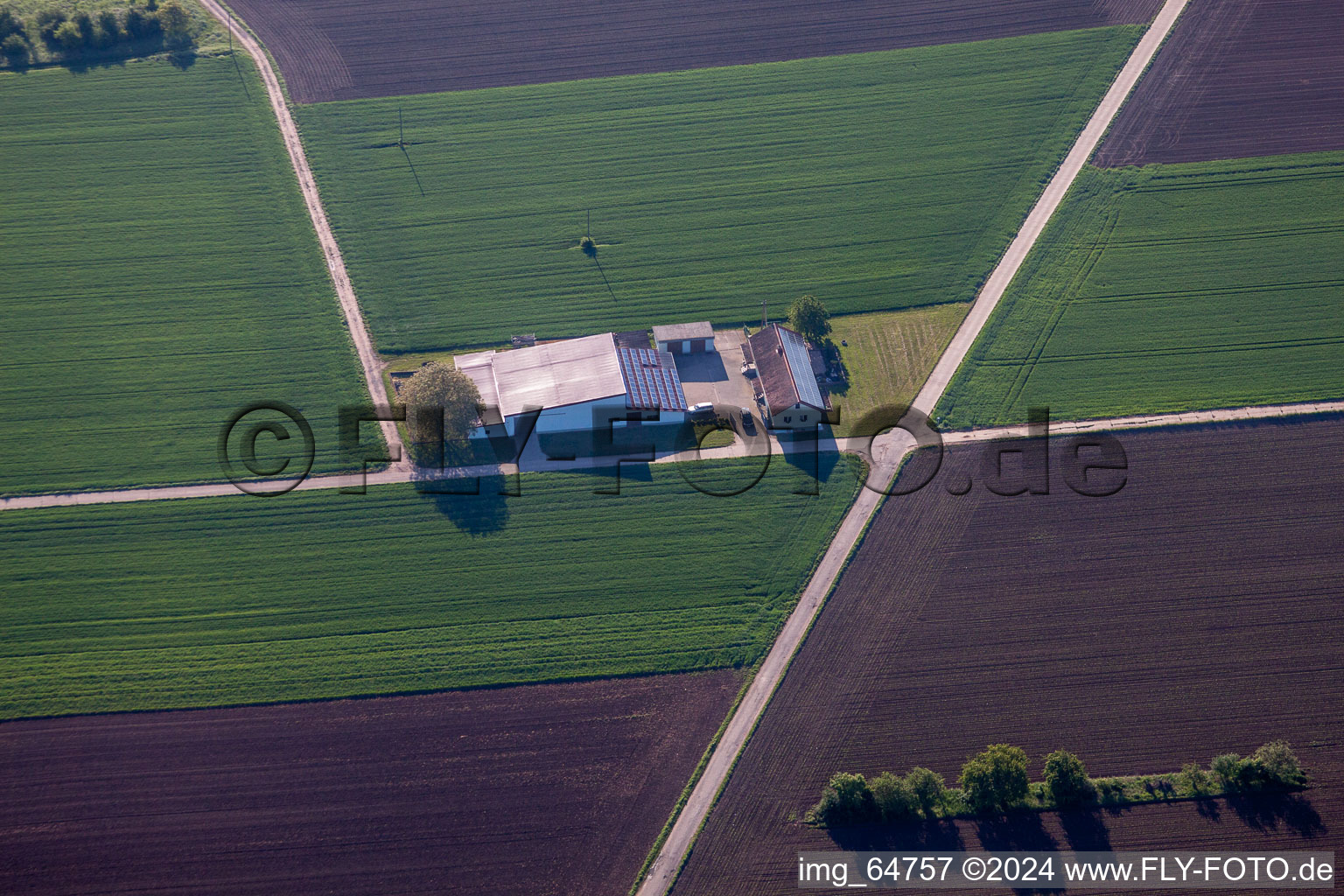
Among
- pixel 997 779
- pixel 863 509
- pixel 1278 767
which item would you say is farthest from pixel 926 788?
pixel 863 509

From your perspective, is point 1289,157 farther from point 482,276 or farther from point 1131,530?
point 482,276

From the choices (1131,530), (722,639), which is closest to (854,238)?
(1131,530)

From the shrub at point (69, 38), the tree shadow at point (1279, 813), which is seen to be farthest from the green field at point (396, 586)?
the shrub at point (69, 38)

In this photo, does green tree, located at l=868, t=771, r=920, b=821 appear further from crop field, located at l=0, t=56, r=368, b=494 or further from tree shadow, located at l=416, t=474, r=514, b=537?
crop field, located at l=0, t=56, r=368, b=494

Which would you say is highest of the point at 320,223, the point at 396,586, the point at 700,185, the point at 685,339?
the point at 700,185

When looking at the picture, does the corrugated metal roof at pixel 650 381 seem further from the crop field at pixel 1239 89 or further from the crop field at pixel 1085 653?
the crop field at pixel 1239 89

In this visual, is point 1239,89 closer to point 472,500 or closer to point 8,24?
point 472,500
